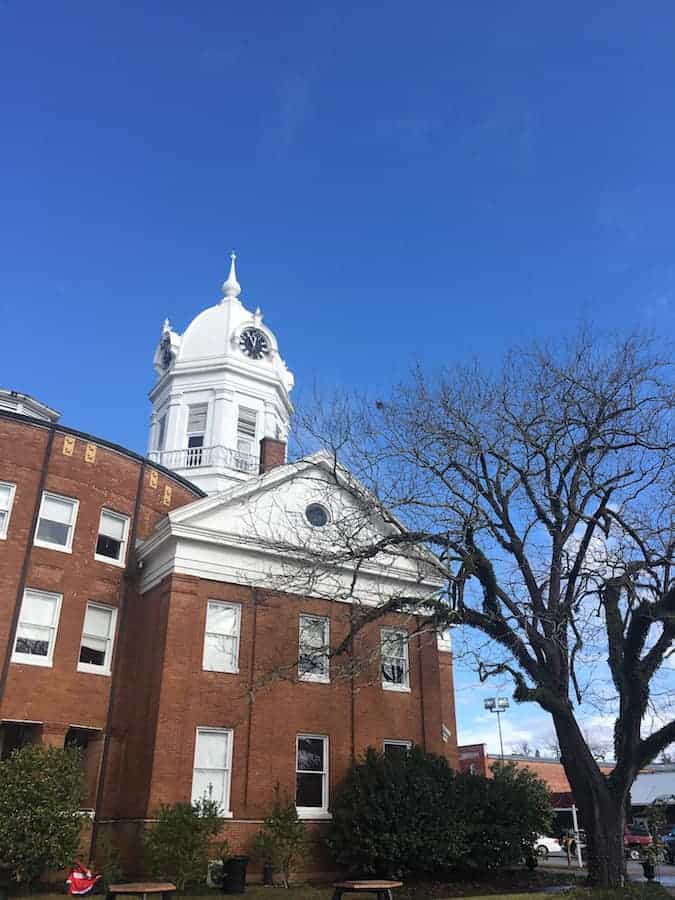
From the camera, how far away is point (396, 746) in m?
25.2

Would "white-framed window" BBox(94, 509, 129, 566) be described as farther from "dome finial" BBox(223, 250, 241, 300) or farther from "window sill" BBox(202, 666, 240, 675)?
"dome finial" BBox(223, 250, 241, 300)

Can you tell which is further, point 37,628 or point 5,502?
point 5,502

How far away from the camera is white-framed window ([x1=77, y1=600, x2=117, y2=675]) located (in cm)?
2308

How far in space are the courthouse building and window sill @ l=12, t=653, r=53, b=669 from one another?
0.05 meters

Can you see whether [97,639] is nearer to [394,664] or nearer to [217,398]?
[394,664]

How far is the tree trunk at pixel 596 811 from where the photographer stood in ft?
51.5

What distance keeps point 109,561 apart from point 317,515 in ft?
22.4

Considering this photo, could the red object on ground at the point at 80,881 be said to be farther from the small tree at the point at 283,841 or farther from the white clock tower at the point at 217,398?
the white clock tower at the point at 217,398

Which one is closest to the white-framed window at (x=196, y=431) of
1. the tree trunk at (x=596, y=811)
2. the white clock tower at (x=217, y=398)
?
the white clock tower at (x=217, y=398)

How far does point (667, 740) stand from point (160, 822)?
39.3 ft

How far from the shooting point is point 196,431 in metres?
37.0

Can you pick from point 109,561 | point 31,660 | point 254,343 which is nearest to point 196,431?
point 254,343

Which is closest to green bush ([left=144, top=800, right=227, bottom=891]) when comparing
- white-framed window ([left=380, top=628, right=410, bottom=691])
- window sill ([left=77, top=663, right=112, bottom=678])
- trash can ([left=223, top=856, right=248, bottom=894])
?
trash can ([left=223, top=856, right=248, bottom=894])

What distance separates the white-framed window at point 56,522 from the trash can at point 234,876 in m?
9.91
